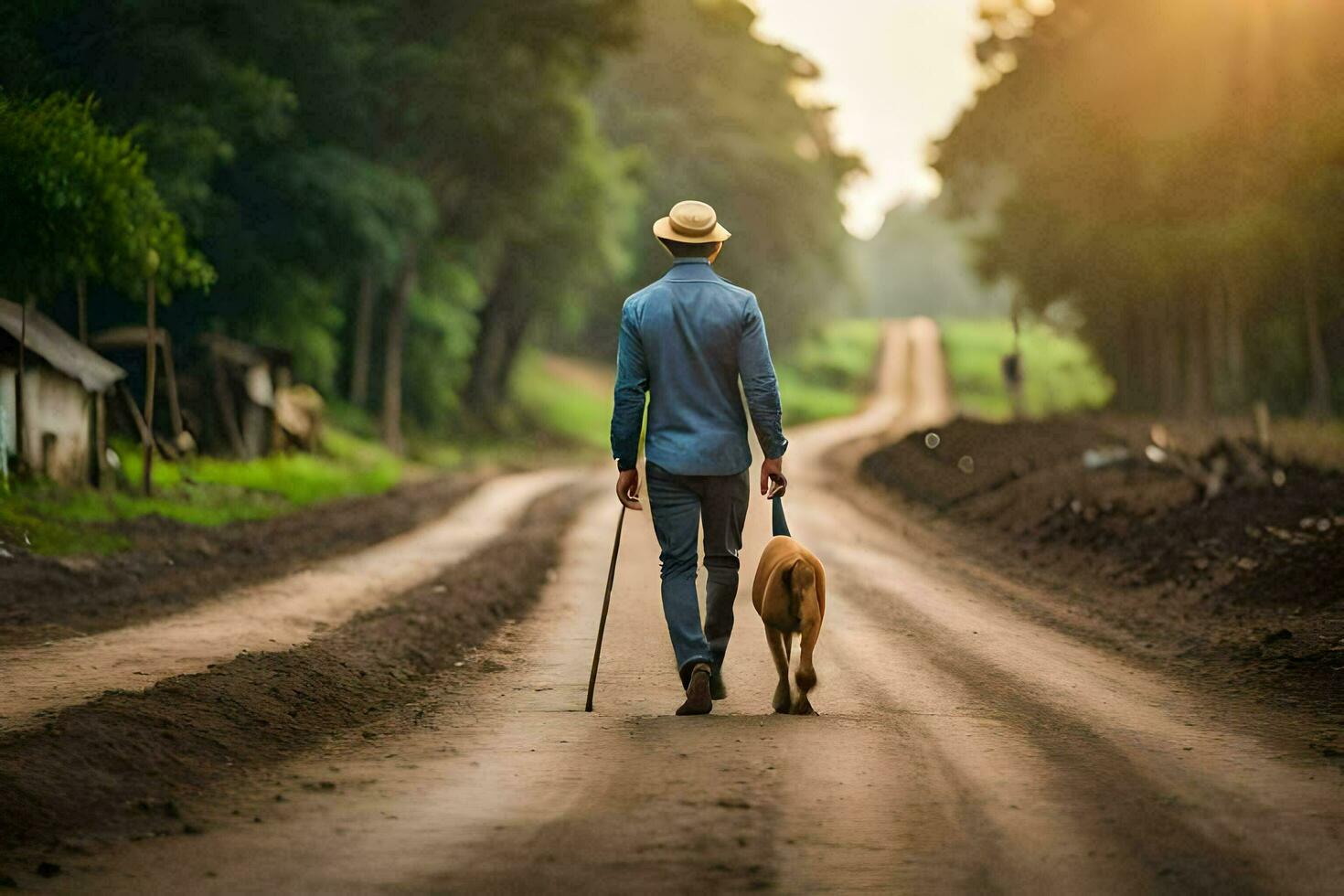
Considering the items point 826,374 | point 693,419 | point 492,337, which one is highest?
point 826,374

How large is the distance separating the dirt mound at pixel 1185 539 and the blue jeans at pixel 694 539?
324cm

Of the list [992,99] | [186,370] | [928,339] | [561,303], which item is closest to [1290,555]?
[186,370]

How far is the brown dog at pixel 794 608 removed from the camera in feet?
23.9

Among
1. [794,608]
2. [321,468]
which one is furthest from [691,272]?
[321,468]

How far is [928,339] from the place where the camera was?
324ft

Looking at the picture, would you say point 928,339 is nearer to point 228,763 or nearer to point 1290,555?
point 1290,555

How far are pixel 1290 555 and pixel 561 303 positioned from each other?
34582 mm

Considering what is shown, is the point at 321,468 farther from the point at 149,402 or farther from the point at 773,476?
the point at 773,476

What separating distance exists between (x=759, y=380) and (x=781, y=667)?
1.44 meters

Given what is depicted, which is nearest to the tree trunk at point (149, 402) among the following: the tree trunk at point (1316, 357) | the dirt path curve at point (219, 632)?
the dirt path curve at point (219, 632)

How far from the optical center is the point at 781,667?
24.4 feet

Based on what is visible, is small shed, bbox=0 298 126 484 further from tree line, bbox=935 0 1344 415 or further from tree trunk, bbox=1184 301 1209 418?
tree trunk, bbox=1184 301 1209 418

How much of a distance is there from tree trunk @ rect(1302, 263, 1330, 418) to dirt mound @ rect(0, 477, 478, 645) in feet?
64.1

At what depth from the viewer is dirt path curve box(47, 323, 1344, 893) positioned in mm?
4711
